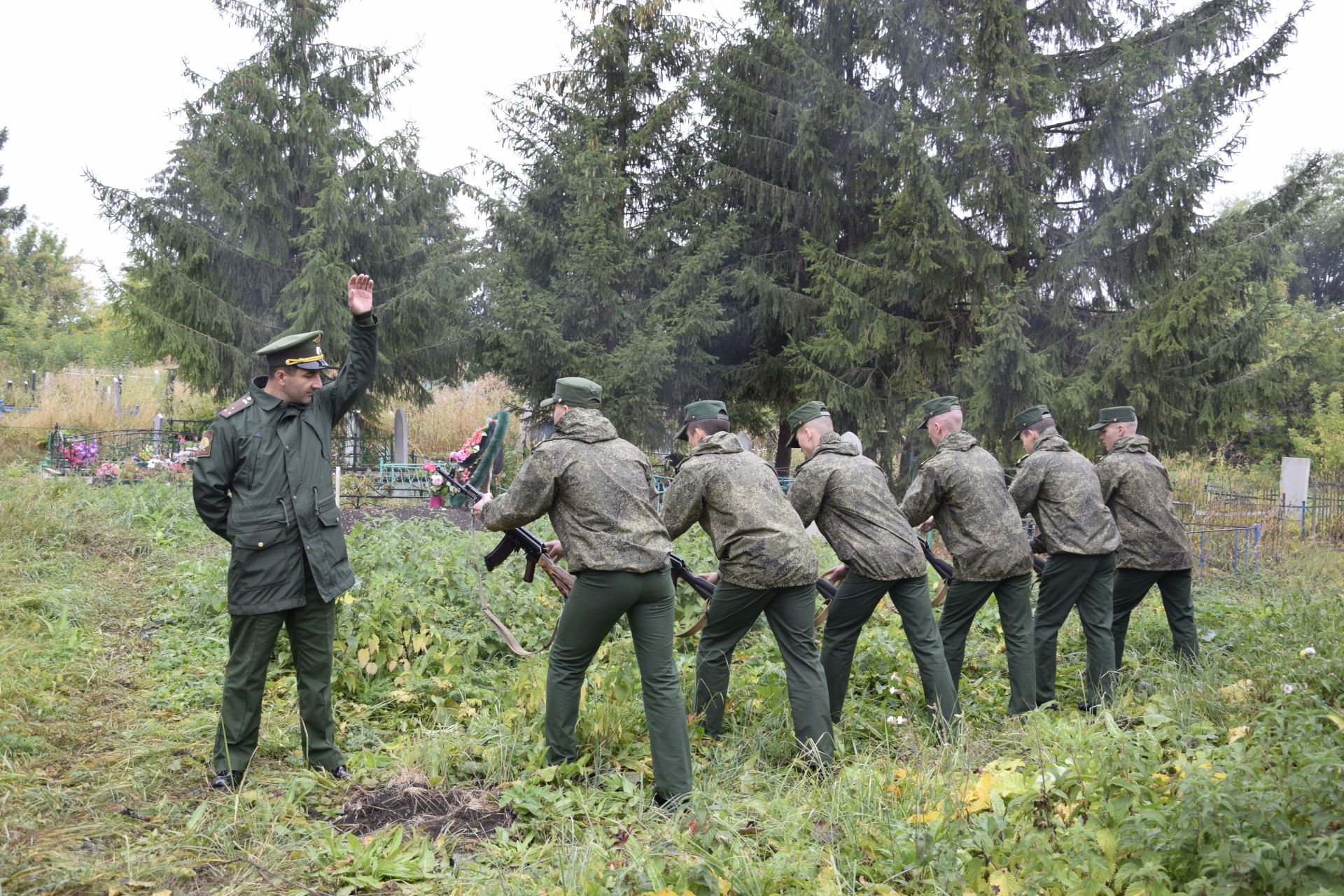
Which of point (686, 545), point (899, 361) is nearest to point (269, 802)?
point (686, 545)

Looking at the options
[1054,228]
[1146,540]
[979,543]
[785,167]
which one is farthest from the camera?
[785,167]

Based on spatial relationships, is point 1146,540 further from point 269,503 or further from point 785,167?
point 785,167

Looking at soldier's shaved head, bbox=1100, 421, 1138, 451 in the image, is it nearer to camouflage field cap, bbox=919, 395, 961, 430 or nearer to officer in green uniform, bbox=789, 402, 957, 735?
camouflage field cap, bbox=919, 395, 961, 430

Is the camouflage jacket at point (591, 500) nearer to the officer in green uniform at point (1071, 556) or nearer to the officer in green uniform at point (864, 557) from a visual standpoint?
the officer in green uniform at point (864, 557)

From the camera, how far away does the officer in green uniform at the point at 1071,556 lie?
6.05 metres

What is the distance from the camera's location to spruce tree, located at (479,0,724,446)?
15.3 metres

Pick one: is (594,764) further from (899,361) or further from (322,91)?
(322,91)

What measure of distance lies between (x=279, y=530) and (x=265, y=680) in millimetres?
726

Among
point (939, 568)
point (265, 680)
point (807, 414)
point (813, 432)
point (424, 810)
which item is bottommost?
point (424, 810)

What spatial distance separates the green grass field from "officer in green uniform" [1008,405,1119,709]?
1.13ft

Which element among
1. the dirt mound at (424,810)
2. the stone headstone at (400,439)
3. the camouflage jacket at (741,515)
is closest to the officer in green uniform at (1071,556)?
the camouflage jacket at (741,515)

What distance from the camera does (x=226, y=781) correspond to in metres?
4.30

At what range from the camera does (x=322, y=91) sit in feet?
59.8

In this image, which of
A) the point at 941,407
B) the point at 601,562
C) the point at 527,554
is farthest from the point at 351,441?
the point at 601,562
